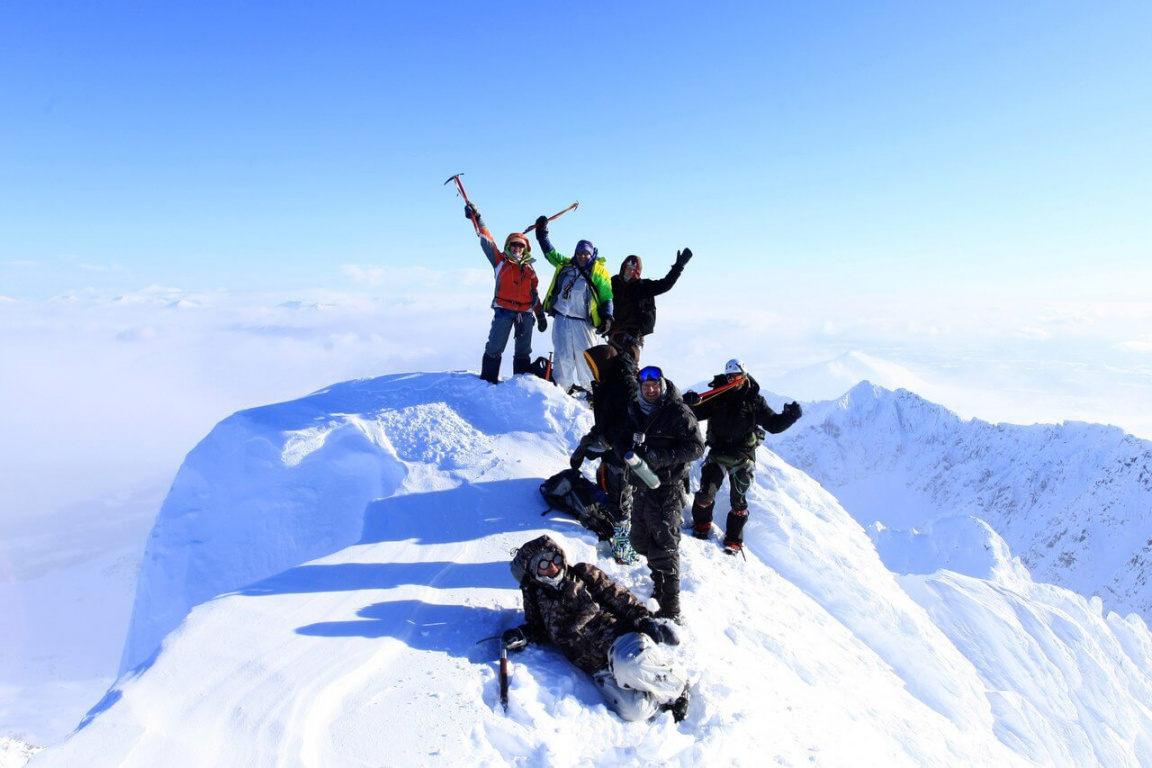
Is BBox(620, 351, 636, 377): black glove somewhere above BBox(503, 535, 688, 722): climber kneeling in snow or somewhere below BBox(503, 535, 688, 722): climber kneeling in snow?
above

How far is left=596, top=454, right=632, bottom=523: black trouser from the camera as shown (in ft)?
25.3

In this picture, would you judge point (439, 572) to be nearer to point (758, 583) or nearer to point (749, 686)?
point (749, 686)

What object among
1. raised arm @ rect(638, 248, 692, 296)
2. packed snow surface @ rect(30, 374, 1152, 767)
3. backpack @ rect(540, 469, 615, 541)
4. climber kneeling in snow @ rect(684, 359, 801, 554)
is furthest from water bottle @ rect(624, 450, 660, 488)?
raised arm @ rect(638, 248, 692, 296)

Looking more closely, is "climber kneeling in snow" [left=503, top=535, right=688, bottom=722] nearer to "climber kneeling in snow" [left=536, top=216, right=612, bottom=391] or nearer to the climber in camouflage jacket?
the climber in camouflage jacket

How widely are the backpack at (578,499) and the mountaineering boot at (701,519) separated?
1.67 m

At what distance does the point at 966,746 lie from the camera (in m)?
7.45

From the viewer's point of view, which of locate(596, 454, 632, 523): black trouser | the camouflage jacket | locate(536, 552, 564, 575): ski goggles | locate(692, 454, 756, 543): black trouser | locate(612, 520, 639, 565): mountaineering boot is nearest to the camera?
the camouflage jacket

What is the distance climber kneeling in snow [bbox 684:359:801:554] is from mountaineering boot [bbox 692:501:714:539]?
19cm

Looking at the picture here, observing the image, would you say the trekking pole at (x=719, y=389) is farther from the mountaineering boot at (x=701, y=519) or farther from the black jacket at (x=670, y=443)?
the black jacket at (x=670, y=443)

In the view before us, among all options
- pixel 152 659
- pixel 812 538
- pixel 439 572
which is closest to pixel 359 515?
pixel 439 572

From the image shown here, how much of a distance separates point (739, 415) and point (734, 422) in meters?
0.12

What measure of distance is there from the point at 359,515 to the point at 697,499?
501cm

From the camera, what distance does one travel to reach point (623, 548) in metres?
7.31

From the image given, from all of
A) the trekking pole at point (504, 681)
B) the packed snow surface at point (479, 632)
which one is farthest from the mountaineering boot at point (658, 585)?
the trekking pole at point (504, 681)
